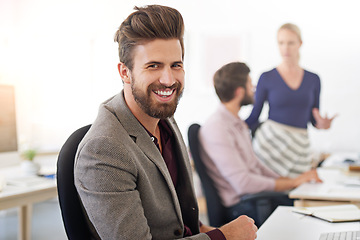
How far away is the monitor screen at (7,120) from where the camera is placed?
106 inches

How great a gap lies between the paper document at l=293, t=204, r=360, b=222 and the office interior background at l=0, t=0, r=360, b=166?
2.67m

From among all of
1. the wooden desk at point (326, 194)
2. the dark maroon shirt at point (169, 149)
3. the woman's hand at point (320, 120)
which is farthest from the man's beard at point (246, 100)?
the dark maroon shirt at point (169, 149)

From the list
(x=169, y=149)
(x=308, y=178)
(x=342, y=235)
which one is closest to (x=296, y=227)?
(x=342, y=235)

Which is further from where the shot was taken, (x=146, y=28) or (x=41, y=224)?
(x=41, y=224)

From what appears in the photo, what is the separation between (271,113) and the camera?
331 centimetres

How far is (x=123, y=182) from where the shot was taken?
1.15m

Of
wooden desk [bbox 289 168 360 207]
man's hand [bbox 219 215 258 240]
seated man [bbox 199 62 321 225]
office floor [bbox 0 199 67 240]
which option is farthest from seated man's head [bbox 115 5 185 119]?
office floor [bbox 0 199 67 240]

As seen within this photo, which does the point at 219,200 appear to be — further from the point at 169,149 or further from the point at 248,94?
the point at 169,149

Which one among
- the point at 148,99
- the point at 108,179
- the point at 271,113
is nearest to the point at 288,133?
the point at 271,113

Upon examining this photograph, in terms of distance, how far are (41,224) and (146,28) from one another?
11.2 ft

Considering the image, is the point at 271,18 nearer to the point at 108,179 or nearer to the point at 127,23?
the point at 127,23

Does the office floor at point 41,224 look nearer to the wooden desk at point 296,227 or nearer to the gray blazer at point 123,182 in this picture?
the wooden desk at point 296,227

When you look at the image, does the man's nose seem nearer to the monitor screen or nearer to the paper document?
the paper document

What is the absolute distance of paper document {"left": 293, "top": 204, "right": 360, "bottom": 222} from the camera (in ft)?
5.37
